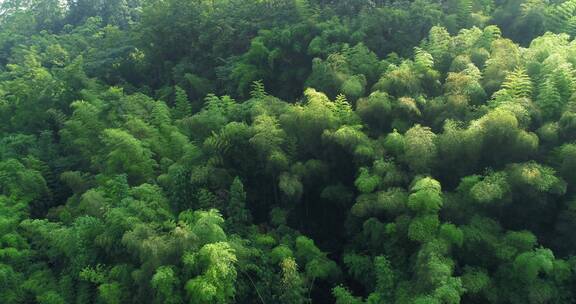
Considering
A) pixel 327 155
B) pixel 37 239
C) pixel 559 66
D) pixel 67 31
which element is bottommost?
pixel 67 31

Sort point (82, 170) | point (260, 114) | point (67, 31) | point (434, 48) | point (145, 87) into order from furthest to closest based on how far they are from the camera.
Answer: point (67, 31) → point (145, 87) → point (82, 170) → point (434, 48) → point (260, 114)

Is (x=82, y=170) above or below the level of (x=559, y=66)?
below

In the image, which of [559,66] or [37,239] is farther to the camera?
[37,239]

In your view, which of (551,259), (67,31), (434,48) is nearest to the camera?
(551,259)

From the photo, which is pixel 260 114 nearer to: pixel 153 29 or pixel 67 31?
pixel 153 29

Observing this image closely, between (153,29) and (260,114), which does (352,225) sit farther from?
(153,29)

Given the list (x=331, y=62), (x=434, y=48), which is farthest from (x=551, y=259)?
(x=331, y=62)
